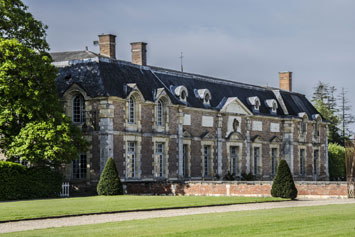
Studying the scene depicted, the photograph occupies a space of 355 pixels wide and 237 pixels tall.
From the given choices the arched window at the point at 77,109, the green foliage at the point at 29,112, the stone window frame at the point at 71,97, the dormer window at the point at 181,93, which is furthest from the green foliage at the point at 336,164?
the green foliage at the point at 29,112

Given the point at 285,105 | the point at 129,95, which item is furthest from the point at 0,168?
the point at 285,105

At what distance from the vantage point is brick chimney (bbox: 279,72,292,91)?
53125 millimetres

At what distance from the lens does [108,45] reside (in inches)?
1400

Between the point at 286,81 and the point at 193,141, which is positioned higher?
the point at 286,81

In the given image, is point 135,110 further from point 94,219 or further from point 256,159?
point 94,219

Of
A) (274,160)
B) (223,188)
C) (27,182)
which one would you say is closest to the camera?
→ (27,182)

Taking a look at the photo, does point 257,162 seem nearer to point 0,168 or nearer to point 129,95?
point 129,95

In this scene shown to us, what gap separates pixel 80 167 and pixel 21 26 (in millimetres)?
7325

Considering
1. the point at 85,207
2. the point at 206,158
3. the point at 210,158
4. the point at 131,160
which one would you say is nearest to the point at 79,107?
the point at 131,160

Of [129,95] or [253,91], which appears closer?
[129,95]

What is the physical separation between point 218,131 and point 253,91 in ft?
23.8

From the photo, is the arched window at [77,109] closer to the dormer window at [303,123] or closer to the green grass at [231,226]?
the green grass at [231,226]

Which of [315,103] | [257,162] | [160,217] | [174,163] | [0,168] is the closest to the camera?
[160,217]

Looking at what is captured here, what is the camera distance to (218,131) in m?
40.0
